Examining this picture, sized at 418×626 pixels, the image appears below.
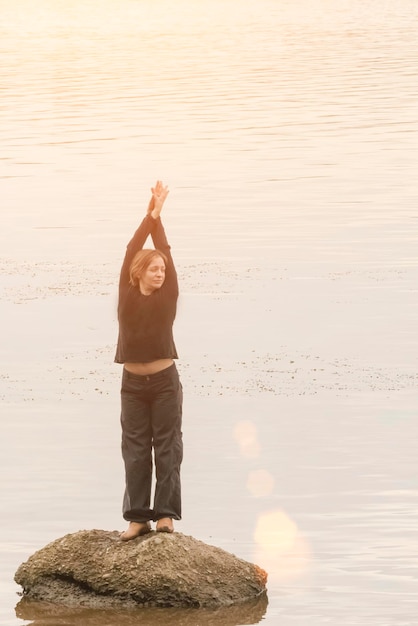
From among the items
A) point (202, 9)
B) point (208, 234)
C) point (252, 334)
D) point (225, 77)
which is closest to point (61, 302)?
point (252, 334)

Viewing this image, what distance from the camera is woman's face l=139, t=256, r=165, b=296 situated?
542 inches

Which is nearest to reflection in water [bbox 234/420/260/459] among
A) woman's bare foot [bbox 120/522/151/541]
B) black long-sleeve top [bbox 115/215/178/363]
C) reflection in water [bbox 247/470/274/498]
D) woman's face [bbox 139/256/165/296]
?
reflection in water [bbox 247/470/274/498]

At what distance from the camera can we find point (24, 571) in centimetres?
1423

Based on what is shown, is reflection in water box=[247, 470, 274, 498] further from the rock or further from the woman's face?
the woman's face

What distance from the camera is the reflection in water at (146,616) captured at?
44.7ft

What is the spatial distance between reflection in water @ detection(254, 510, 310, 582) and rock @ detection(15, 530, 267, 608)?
0.68 metres

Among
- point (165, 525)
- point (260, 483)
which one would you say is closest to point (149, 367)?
point (165, 525)

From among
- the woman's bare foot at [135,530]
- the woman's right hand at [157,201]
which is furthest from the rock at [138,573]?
the woman's right hand at [157,201]

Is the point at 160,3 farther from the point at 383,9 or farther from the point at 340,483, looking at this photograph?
the point at 340,483

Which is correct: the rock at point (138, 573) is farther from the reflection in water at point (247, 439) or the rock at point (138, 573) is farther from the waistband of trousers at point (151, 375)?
the reflection in water at point (247, 439)

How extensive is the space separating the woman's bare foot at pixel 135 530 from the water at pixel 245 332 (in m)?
0.62

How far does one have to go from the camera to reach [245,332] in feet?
80.4

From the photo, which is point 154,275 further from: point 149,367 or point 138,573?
point 138,573

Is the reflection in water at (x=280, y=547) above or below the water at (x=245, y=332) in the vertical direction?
below
